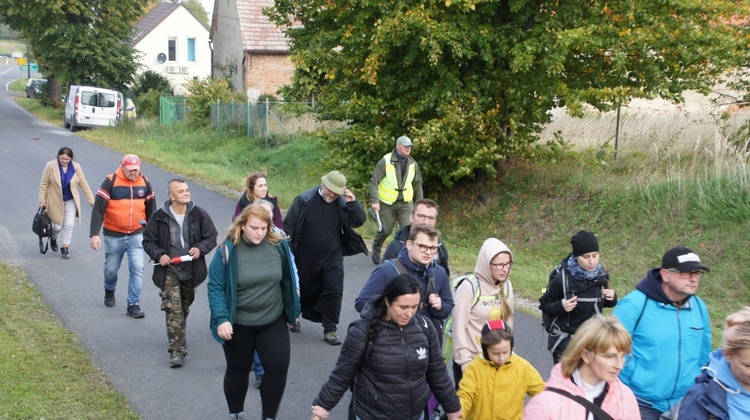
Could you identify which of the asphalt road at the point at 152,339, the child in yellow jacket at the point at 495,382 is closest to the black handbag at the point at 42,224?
the asphalt road at the point at 152,339

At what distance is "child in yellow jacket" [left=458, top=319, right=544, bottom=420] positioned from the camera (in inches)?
173

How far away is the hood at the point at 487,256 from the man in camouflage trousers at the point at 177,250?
2966mm

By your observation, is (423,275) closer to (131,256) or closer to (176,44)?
(131,256)

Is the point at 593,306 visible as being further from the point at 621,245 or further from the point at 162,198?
the point at 162,198

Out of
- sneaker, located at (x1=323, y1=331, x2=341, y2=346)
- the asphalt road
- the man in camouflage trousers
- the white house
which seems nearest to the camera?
the asphalt road

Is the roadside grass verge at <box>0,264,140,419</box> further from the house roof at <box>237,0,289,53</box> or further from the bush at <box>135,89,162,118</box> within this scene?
the house roof at <box>237,0,289,53</box>

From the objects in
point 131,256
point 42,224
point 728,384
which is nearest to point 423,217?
point 728,384

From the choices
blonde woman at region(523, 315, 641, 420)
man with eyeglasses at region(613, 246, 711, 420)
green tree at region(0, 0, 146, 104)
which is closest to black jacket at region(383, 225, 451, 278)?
man with eyeglasses at region(613, 246, 711, 420)

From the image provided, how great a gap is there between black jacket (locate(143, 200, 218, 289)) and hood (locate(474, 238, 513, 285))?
2960 mm

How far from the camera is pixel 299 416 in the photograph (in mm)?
6102

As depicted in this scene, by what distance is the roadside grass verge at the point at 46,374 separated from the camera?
584cm

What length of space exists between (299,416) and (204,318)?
3.02 metres

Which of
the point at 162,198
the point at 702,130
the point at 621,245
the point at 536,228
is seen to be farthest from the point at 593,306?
the point at 162,198

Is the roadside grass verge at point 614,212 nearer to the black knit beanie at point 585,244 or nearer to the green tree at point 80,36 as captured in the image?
the black knit beanie at point 585,244
